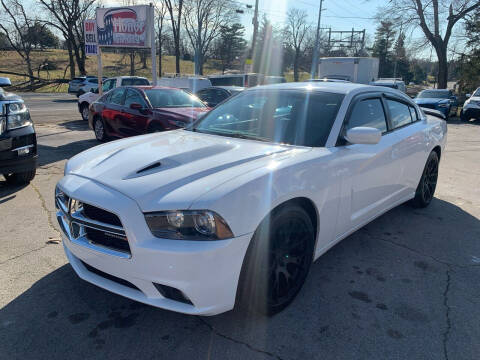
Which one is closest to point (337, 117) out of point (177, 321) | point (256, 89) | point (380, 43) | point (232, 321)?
point (256, 89)

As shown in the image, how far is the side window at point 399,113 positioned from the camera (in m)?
4.15

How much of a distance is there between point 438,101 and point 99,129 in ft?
50.7

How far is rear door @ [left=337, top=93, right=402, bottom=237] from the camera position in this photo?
3.16 metres

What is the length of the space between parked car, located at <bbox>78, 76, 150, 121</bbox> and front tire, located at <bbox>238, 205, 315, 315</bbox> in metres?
12.7

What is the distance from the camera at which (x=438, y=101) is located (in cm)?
1772

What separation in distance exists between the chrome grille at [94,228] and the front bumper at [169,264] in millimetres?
32

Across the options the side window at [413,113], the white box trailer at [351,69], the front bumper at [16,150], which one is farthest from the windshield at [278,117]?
the white box trailer at [351,69]

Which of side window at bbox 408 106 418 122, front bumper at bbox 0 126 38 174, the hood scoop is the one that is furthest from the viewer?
front bumper at bbox 0 126 38 174

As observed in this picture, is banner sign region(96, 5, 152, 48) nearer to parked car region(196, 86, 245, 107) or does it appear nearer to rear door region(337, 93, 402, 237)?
parked car region(196, 86, 245, 107)

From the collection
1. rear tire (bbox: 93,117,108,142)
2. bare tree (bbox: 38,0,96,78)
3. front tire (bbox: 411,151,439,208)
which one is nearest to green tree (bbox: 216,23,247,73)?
bare tree (bbox: 38,0,96,78)

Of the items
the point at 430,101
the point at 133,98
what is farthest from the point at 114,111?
the point at 430,101

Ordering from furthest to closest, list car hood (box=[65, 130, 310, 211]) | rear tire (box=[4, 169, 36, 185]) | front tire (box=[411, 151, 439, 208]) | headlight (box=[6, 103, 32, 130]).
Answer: rear tire (box=[4, 169, 36, 185]), headlight (box=[6, 103, 32, 130]), front tire (box=[411, 151, 439, 208]), car hood (box=[65, 130, 310, 211])

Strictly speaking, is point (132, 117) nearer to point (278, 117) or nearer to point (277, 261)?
point (278, 117)

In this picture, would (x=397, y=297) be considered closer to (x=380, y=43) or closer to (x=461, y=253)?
(x=461, y=253)
